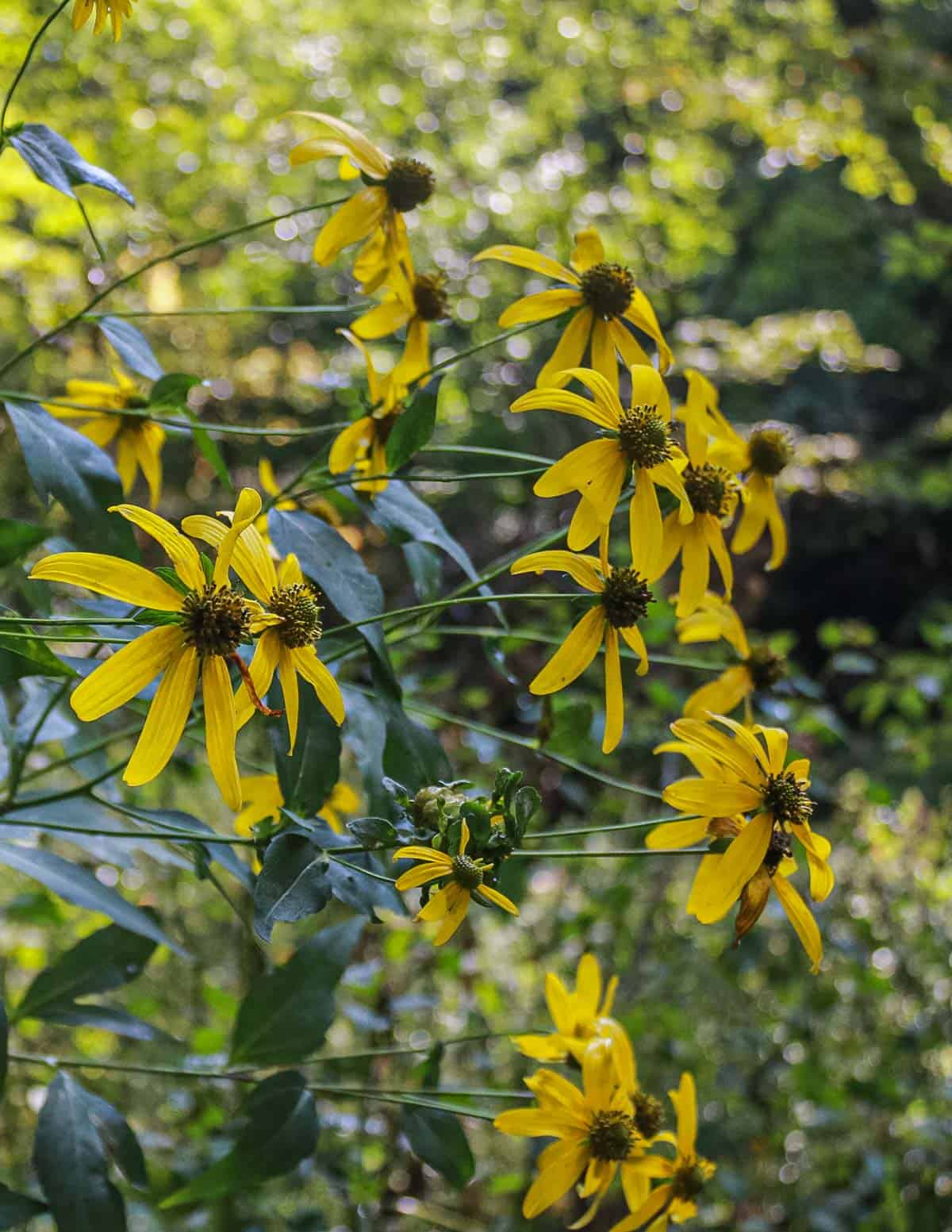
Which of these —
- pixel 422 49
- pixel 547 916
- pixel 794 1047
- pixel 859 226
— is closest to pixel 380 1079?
pixel 547 916

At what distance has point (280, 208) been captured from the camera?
307cm

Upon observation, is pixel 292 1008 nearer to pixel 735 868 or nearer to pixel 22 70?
pixel 735 868

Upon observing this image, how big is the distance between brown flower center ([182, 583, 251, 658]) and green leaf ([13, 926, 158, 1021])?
1.07 feet

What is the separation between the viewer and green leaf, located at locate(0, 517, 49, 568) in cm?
55

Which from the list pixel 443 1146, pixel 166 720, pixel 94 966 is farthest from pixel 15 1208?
pixel 166 720

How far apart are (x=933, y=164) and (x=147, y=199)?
2.33 m

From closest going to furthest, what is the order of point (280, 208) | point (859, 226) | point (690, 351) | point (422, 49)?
point (690, 351), point (280, 208), point (422, 49), point (859, 226)

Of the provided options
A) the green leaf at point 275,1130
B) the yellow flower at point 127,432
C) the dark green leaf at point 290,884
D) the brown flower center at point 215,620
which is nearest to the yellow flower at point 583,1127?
the green leaf at point 275,1130

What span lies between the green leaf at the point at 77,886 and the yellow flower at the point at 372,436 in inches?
11.2

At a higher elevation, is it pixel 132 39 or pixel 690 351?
pixel 132 39

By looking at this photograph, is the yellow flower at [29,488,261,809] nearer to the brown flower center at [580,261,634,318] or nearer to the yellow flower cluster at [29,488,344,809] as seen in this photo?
the yellow flower cluster at [29,488,344,809]

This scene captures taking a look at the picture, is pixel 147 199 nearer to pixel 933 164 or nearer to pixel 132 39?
pixel 132 39

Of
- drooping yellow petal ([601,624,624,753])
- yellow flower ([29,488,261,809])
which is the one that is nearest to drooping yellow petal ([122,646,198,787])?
Answer: yellow flower ([29,488,261,809])

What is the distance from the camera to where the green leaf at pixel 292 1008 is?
0.71 metres
